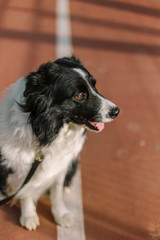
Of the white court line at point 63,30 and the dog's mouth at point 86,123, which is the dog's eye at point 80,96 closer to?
the dog's mouth at point 86,123

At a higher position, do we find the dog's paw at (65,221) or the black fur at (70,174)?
the black fur at (70,174)

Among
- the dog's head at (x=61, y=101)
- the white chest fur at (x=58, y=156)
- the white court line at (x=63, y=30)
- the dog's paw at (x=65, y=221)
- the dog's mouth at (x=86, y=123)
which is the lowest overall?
the dog's paw at (x=65, y=221)

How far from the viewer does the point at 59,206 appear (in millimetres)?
3006

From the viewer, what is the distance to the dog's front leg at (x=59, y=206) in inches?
116

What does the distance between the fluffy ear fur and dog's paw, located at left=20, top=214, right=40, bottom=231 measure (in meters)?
0.86

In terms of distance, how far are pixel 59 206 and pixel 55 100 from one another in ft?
4.02

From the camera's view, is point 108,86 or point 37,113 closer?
point 37,113

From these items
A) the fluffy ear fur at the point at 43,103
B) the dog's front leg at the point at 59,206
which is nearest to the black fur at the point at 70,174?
the dog's front leg at the point at 59,206

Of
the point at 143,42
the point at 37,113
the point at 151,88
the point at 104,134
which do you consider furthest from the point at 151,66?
the point at 37,113

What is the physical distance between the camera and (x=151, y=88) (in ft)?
18.1

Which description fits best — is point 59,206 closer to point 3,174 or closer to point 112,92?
point 3,174

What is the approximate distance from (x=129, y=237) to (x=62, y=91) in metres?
1.64

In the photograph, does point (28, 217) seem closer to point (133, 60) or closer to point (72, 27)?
point (133, 60)

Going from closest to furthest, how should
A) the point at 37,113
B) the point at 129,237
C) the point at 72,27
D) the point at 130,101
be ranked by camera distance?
the point at 37,113 < the point at 129,237 < the point at 130,101 < the point at 72,27
